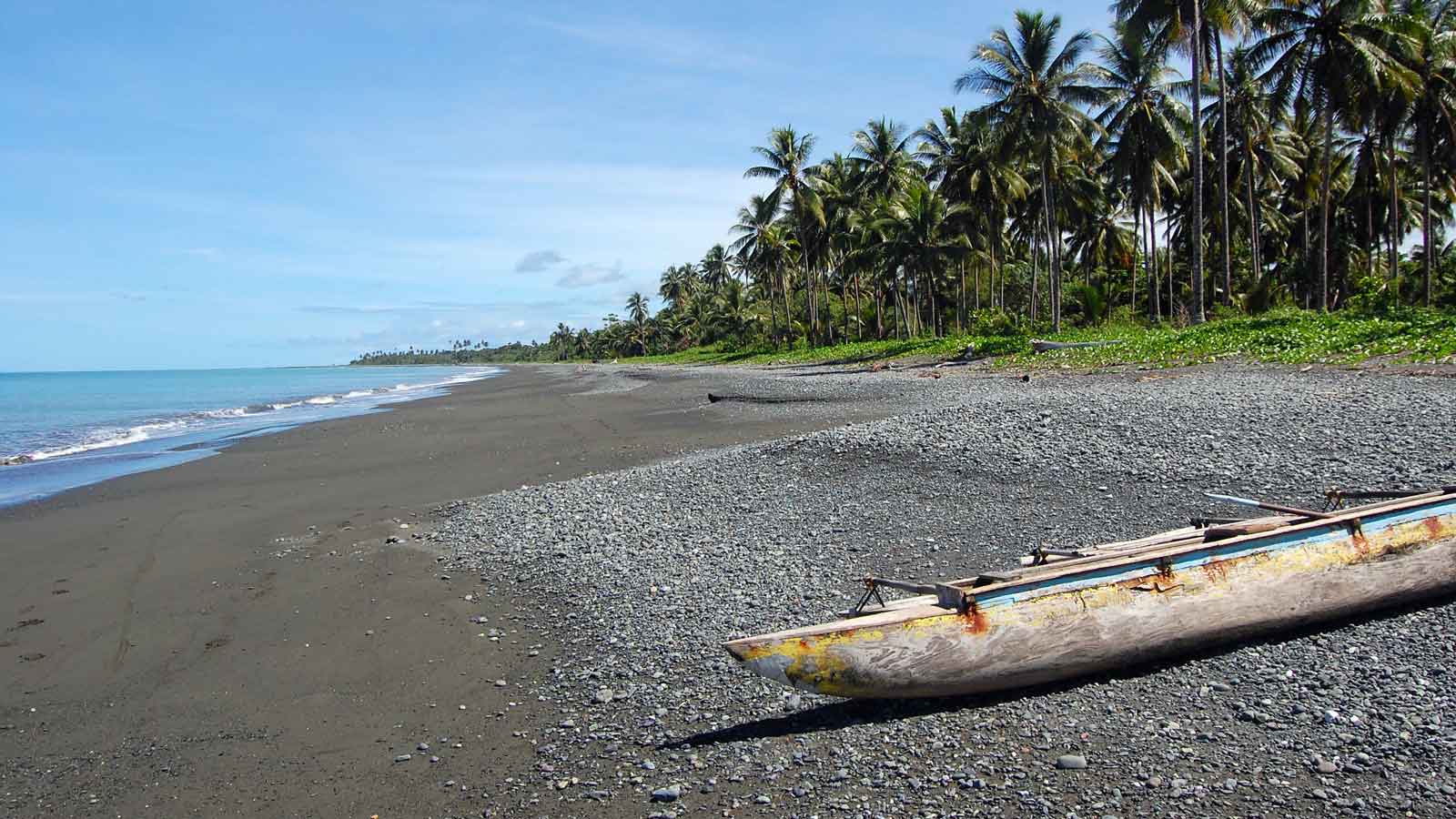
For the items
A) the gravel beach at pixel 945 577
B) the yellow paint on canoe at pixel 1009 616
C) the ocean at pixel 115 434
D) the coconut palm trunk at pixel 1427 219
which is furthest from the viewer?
the coconut palm trunk at pixel 1427 219

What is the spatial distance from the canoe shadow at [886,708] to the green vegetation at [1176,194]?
12510 mm

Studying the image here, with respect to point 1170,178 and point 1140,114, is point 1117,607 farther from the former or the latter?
point 1170,178

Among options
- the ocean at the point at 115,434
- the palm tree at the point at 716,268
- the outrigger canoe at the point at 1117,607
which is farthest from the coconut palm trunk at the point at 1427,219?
the palm tree at the point at 716,268

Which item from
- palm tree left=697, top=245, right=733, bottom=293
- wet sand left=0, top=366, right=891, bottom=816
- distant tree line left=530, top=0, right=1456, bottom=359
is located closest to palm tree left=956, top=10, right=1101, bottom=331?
distant tree line left=530, top=0, right=1456, bottom=359

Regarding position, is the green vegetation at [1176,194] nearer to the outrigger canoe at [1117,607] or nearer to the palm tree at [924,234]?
the palm tree at [924,234]

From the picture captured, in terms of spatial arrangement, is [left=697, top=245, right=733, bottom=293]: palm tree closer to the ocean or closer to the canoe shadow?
the ocean

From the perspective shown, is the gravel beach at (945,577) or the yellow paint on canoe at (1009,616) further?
the yellow paint on canoe at (1009,616)

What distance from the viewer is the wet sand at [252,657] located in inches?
173

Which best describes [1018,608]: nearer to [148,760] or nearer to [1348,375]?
[148,760]

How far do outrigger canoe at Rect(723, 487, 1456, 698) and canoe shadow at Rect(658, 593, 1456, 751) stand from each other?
3.8 inches

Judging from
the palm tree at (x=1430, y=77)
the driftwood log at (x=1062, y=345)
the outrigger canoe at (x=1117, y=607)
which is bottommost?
the outrigger canoe at (x=1117, y=607)

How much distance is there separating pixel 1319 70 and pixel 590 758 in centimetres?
2817

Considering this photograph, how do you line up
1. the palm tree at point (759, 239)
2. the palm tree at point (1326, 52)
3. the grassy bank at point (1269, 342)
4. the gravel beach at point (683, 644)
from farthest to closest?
the palm tree at point (759, 239) → the palm tree at point (1326, 52) → the grassy bank at point (1269, 342) → the gravel beach at point (683, 644)

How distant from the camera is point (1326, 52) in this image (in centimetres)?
2327
